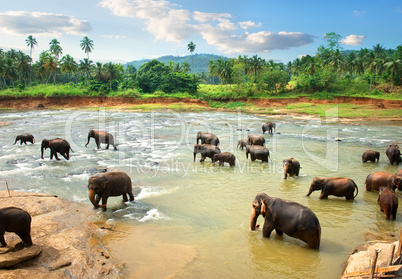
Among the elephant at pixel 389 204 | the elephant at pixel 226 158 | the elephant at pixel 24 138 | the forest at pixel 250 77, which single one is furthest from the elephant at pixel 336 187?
the forest at pixel 250 77

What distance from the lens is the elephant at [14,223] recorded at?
554 cm

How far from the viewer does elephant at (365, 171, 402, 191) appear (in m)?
10.00

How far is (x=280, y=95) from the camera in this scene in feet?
A: 198

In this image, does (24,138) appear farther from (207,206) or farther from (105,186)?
(207,206)

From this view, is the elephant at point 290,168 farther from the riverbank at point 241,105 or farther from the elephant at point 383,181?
the riverbank at point 241,105

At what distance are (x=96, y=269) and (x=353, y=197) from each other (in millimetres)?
8325

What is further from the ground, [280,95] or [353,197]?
[280,95]

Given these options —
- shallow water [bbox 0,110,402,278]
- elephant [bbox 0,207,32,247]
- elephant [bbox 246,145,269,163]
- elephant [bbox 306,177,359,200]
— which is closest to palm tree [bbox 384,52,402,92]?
shallow water [bbox 0,110,402,278]

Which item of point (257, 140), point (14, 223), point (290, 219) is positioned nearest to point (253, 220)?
point (290, 219)

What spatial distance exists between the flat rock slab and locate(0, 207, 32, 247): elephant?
8.5 inches

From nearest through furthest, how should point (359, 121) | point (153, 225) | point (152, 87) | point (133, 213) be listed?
1. point (153, 225)
2. point (133, 213)
3. point (359, 121)
4. point (152, 87)

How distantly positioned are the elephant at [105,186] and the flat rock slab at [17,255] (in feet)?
8.84

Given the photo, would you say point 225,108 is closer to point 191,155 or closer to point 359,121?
point 359,121

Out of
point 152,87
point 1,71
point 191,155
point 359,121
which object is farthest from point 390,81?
point 1,71
